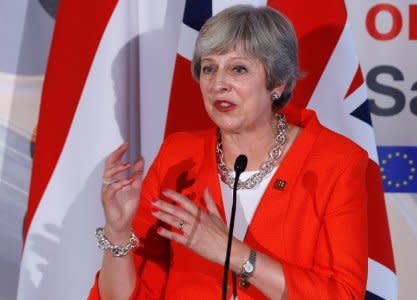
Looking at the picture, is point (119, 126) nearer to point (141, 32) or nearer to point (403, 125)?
point (141, 32)

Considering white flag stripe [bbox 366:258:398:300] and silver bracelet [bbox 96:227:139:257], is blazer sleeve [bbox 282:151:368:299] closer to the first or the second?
silver bracelet [bbox 96:227:139:257]

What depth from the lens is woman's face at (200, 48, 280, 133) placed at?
1943 millimetres

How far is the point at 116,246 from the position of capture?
188 centimetres

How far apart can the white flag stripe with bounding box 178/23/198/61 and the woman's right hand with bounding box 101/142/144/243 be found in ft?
2.46

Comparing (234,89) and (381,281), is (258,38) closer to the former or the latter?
(234,89)

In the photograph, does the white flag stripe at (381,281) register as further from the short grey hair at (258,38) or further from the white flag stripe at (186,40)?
the white flag stripe at (186,40)

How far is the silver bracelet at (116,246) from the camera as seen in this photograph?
1875mm

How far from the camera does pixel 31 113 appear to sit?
272 cm

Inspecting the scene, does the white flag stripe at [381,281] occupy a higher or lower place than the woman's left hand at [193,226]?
lower

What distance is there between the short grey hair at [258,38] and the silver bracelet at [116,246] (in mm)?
507

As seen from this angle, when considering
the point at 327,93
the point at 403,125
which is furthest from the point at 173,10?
the point at 403,125


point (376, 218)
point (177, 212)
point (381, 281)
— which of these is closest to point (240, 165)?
point (177, 212)

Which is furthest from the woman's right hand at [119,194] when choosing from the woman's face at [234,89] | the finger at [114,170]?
the woman's face at [234,89]

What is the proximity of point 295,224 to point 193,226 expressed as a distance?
0.36 meters
